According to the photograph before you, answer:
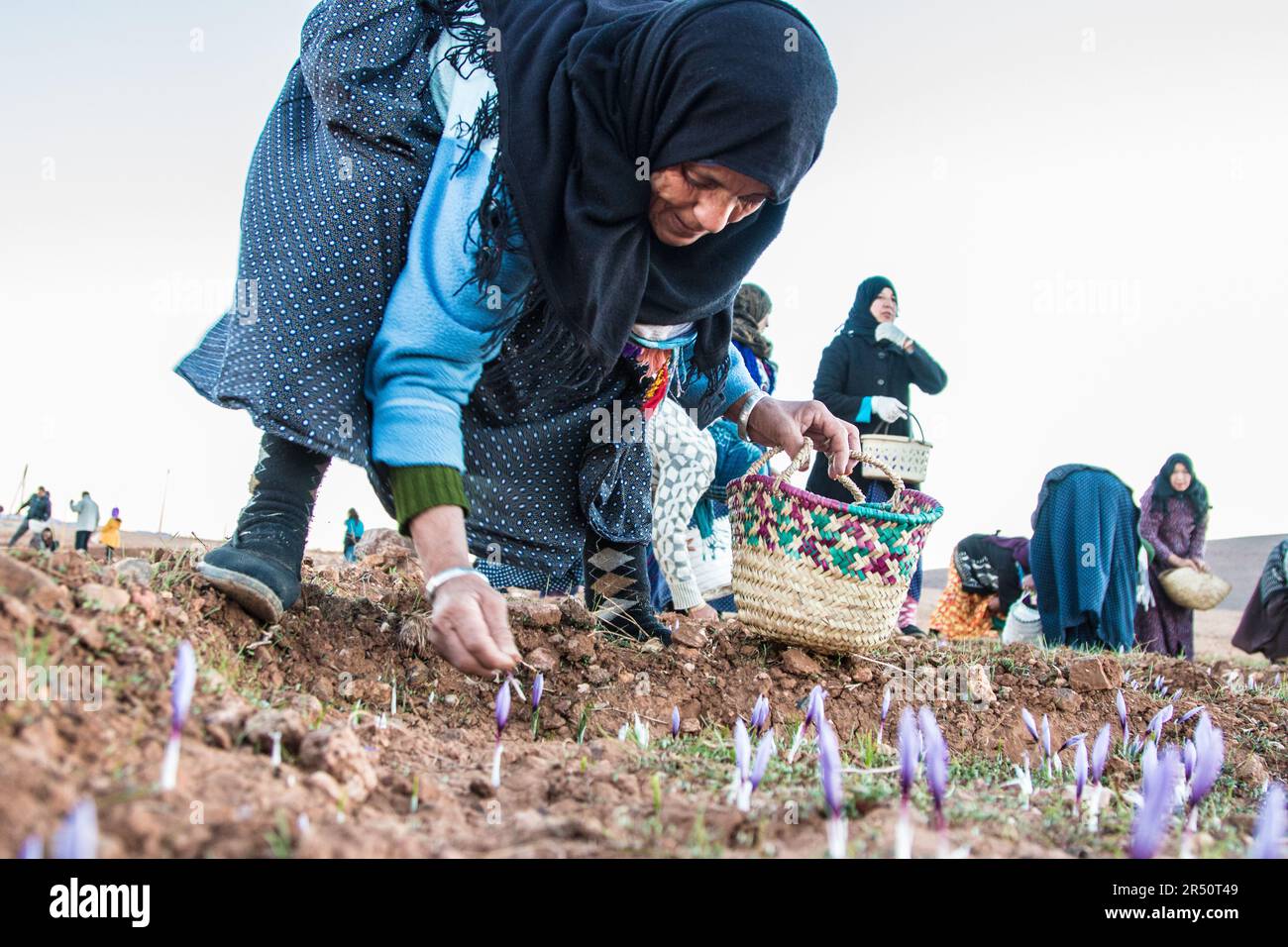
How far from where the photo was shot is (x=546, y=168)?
7.06ft

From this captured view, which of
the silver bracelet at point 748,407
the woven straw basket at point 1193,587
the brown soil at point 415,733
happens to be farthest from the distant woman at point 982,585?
the silver bracelet at point 748,407

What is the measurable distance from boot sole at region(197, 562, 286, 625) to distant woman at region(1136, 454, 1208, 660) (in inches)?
270

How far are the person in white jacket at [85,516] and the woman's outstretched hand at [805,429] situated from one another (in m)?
12.9

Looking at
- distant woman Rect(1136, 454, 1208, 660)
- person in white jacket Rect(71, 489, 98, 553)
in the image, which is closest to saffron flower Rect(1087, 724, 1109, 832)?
distant woman Rect(1136, 454, 1208, 660)

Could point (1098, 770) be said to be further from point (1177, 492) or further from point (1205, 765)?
point (1177, 492)

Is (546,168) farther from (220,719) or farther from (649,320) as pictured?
(220,719)

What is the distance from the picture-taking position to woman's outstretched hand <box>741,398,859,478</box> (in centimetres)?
297

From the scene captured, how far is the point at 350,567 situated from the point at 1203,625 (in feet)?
69.7

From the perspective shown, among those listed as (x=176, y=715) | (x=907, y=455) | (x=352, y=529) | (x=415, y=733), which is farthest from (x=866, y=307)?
(x=352, y=529)

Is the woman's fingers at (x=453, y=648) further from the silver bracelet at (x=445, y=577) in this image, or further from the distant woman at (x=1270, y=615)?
the distant woman at (x=1270, y=615)

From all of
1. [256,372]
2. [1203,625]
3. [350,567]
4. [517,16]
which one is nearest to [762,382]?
[350,567]

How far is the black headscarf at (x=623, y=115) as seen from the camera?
6.63 feet

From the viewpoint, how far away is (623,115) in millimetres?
2164
